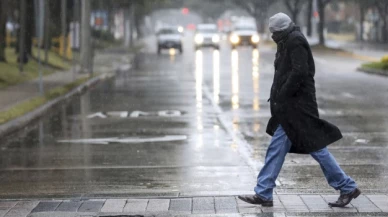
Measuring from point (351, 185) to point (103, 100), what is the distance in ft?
48.0

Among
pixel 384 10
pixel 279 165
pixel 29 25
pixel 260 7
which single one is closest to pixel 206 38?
pixel 384 10

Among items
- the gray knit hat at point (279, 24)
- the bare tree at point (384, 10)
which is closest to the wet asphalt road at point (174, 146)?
the gray knit hat at point (279, 24)

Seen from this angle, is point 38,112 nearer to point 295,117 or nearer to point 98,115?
point 98,115

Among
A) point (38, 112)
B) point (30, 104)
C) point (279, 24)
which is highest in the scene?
point (279, 24)

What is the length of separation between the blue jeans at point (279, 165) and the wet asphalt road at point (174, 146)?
923 millimetres

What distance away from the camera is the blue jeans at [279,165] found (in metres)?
8.06

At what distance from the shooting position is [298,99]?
8008 mm

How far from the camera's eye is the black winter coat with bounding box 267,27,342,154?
791 cm

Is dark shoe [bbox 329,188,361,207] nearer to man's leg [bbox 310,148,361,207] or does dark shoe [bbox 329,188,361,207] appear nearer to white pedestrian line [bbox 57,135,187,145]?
man's leg [bbox 310,148,361,207]

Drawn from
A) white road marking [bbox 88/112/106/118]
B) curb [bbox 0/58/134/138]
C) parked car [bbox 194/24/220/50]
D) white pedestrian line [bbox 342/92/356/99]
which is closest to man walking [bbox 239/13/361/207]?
curb [bbox 0/58/134/138]

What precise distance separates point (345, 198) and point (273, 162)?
751 mm

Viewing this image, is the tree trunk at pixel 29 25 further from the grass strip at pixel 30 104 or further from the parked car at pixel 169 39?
the parked car at pixel 169 39

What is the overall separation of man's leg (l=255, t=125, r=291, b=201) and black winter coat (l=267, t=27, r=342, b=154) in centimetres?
8

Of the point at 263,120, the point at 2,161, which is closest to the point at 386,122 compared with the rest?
the point at 263,120
